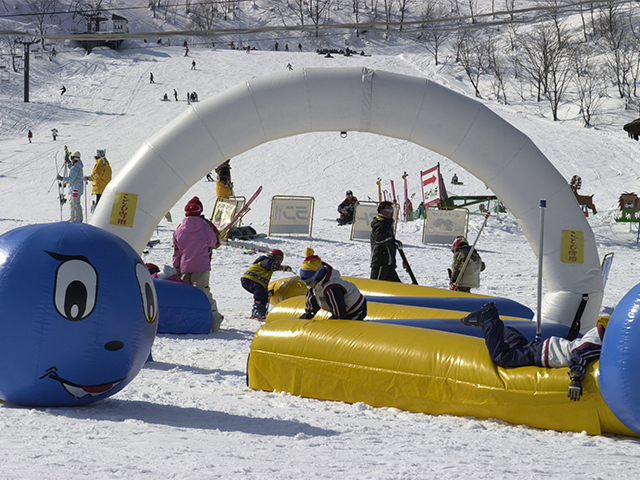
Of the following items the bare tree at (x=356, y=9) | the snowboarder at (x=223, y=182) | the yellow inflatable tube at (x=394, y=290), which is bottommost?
the yellow inflatable tube at (x=394, y=290)

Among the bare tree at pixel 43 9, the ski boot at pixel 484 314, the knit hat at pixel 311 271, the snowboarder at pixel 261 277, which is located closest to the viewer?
the ski boot at pixel 484 314

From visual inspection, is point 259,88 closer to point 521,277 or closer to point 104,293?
point 104,293

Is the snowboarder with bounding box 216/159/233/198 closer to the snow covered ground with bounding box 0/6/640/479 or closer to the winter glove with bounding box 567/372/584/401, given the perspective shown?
the snow covered ground with bounding box 0/6/640/479

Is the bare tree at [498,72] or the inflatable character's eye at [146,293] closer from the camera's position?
the inflatable character's eye at [146,293]

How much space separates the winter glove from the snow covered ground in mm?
254

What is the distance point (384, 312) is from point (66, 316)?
13.6 ft

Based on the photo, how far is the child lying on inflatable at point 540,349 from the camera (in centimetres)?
455

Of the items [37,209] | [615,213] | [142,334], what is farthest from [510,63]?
[142,334]

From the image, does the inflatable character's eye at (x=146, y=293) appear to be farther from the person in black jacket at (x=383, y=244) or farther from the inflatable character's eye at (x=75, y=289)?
the person in black jacket at (x=383, y=244)

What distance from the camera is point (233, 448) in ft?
11.4

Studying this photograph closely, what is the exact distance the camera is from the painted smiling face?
157 inches

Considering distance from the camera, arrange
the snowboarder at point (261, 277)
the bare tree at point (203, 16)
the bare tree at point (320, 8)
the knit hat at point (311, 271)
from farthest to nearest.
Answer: the bare tree at point (320, 8)
the bare tree at point (203, 16)
the snowboarder at point (261, 277)
the knit hat at point (311, 271)

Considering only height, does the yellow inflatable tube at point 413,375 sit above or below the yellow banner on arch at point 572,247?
below

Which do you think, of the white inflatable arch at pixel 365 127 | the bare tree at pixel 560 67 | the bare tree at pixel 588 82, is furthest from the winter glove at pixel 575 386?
the bare tree at pixel 560 67
